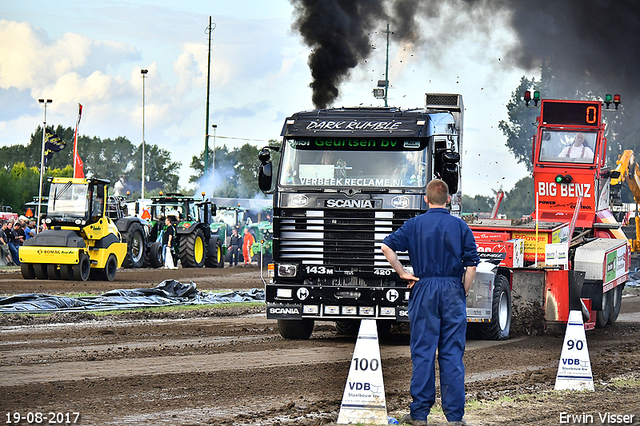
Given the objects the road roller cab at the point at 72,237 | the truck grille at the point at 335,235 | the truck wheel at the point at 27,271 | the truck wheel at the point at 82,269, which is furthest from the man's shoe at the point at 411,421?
the truck wheel at the point at 27,271

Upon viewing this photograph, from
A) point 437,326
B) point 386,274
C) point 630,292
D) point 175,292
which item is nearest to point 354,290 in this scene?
point 386,274

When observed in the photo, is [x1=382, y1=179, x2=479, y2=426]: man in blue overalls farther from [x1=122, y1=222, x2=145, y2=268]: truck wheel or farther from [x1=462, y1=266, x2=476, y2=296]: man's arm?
[x1=122, y1=222, x2=145, y2=268]: truck wheel

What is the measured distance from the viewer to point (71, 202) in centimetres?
2439

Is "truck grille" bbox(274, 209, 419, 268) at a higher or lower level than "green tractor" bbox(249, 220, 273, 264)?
higher

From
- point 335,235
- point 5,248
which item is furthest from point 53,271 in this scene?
point 335,235

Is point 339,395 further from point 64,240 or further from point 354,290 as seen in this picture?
point 64,240

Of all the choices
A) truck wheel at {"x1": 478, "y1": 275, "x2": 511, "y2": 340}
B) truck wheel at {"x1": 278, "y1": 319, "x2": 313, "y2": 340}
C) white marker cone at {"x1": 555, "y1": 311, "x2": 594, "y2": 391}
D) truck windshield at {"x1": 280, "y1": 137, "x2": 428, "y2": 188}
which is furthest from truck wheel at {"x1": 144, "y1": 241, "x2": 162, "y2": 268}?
white marker cone at {"x1": 555, "y1": 311, "x2": 594, "y2": 391}

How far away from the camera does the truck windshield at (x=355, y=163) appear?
40.7 ft

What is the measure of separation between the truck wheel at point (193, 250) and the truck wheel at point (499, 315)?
1991cm

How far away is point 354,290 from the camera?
39.9 ft

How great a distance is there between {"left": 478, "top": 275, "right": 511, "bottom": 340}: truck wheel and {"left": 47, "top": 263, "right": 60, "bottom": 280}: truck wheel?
1467 centimetres

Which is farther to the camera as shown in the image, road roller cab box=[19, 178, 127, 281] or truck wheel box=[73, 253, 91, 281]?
truck wheel box=[73, 253, 91, 281]

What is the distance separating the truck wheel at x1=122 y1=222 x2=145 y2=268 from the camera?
1175 inches

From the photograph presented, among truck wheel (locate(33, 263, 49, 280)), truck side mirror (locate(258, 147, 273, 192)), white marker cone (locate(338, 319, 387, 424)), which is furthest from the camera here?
truck wheel (locate(33, 263, 49, 280))
